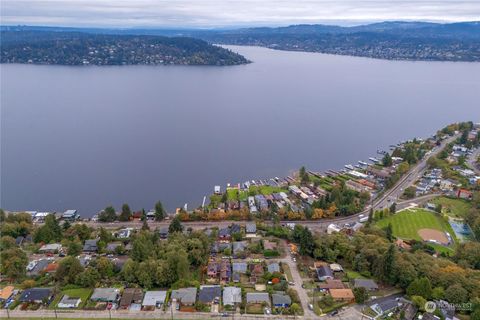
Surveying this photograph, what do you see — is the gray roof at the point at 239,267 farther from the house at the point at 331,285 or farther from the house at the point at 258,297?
the house at the point at 331,285

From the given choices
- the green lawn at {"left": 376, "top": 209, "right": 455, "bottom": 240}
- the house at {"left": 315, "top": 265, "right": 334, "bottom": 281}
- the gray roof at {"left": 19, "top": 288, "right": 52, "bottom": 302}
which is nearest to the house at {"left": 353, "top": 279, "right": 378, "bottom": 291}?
the house at {"left": 315, "top": 265, "right": 334, "bottom": 281}

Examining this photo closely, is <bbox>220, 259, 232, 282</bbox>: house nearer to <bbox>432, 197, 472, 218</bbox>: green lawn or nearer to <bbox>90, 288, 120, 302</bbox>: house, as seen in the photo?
<bbox>90, 288, 120, 302</bbox>: house

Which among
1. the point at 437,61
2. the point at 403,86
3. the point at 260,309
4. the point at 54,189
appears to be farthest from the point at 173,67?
the point at 260,309

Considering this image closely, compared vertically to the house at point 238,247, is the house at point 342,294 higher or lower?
higher

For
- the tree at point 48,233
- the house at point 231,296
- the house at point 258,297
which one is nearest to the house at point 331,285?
the house at point 258,297

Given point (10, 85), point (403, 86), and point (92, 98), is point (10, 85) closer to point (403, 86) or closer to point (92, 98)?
point (92, 98)

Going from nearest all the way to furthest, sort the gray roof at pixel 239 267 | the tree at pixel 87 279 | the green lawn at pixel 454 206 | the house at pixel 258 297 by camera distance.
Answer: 1. the house at pixel 258 297
2. the tree at pixel 87 279
3. the gray roof at pixel 239 267
4. the green lawn at pixel 454 206
